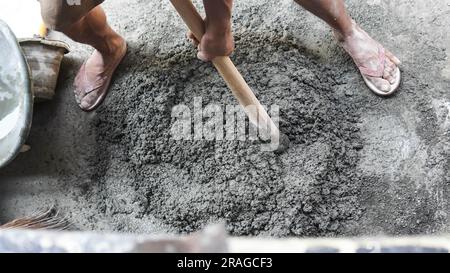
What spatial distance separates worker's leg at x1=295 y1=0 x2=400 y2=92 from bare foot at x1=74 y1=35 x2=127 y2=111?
0.57 meters

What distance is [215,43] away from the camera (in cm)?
113

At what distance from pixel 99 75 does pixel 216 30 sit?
0.59 meters

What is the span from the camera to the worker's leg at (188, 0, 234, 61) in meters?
1.08

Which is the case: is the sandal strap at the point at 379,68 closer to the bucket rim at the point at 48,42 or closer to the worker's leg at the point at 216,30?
the worker's leg at the point at 216,30

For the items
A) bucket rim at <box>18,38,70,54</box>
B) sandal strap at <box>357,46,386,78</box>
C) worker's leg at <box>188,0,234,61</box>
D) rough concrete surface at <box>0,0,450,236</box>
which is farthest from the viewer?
bucket rim at <box>18,38,70,54</box>

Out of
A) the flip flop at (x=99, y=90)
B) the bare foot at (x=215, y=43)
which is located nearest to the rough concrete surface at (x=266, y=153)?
the flip flop at (x=99, y=90)

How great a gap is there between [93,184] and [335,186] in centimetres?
71

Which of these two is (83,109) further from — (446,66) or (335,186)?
(446,66)

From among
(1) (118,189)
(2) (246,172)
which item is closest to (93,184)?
(1) (118,189)

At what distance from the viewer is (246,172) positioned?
4.40 feet

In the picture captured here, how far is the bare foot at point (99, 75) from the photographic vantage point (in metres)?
1.56

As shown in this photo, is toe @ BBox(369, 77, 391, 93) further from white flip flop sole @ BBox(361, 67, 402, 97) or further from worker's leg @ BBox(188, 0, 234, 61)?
worker's leg @ BBox(188, 0, 234, 61)

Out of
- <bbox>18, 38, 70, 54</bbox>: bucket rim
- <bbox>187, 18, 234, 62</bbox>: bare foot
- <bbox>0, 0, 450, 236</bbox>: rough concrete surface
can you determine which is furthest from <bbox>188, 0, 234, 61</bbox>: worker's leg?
<bbox>18, 38, 70, 54</bbox>: bucket rim
